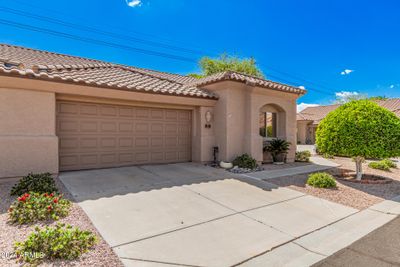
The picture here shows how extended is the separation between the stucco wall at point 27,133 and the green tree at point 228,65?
25.5 metres

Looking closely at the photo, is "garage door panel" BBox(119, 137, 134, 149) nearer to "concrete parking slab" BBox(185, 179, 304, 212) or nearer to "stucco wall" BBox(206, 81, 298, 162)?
"concrete parking slab" BBox(185, 179, 304, 212)

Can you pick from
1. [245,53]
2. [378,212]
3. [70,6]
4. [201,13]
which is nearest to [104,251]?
[378,212]

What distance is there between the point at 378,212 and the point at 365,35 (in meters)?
22.7

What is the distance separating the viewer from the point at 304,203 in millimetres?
5785

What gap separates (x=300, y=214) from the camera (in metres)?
5.02

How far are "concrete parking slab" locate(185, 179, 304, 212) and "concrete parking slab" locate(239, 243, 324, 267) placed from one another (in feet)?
5.38

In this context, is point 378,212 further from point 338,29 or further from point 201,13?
point 338,29

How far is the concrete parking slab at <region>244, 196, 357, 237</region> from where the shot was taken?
437 centimetres

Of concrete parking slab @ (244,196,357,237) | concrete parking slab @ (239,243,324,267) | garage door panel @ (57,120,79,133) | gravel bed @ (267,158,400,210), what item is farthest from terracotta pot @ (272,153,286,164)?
garage door panel @ (57,120,79,133)

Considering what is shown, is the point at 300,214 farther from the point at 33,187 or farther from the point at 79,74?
the point at 79,74

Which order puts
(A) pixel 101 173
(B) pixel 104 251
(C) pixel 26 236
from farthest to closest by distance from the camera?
1. (A) pixel 101 173
2. (C) pixel 26 236
3. (B) pixel 104 251

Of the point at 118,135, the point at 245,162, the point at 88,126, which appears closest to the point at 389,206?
the point at 245,162

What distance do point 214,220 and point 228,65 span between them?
28906 mm

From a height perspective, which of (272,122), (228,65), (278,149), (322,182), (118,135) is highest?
(228,65)
